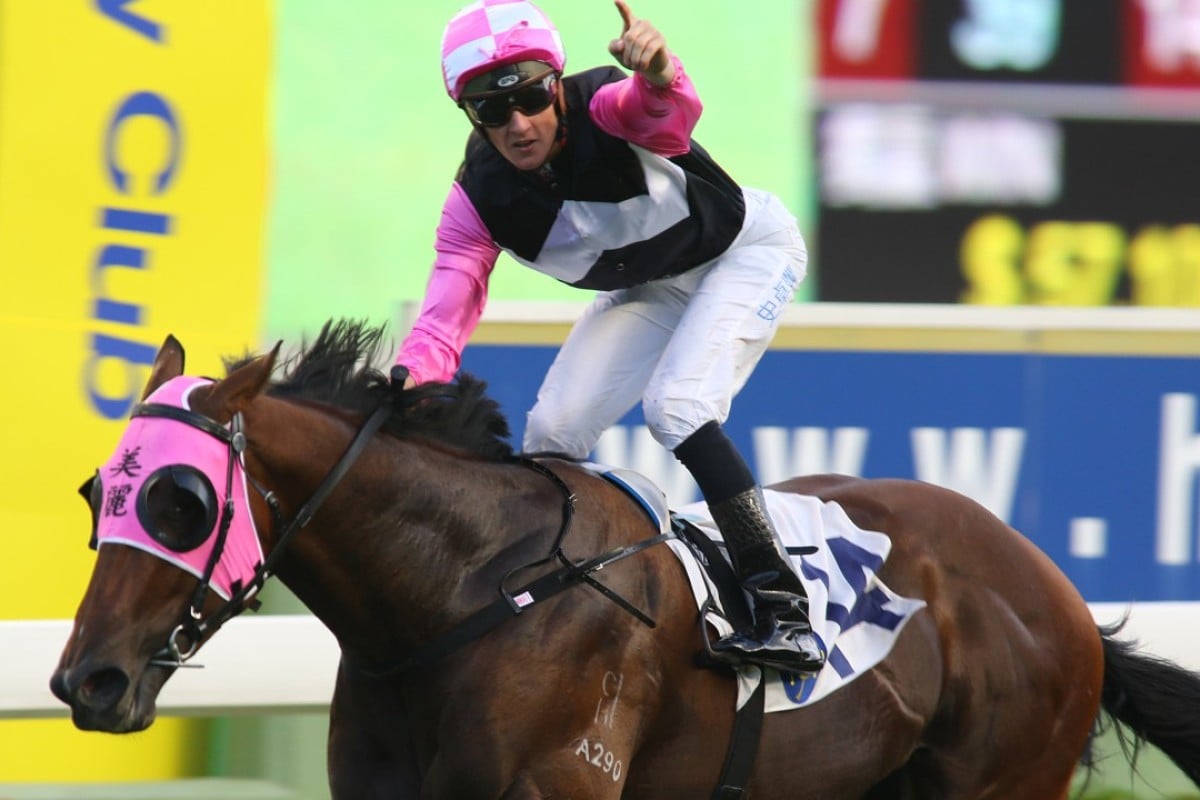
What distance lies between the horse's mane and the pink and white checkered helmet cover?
0.48 meters

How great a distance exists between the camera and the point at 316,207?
42.1 ft

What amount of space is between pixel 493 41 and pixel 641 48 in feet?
0.90

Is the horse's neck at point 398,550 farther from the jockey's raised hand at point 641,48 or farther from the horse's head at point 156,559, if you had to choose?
the jockey's raised hand at point 641,48

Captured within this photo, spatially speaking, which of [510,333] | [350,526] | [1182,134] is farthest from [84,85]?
[1182,134]

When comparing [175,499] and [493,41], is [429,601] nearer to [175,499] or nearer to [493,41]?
[175,499]

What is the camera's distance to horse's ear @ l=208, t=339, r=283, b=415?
2.88 meters

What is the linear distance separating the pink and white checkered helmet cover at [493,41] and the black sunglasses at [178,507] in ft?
2.96

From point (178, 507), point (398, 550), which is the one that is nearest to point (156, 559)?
point (178, 507)

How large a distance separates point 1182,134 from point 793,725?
6329 millimetres

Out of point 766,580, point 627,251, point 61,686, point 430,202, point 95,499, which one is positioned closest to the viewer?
point 61,686

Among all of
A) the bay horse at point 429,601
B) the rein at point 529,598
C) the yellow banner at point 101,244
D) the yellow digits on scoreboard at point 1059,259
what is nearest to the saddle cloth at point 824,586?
the bay horse at point 429,601

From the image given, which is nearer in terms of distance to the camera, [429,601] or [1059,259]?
[429,601]

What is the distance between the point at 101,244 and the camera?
4926 mm

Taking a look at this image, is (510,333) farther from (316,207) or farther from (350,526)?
(316,207)
